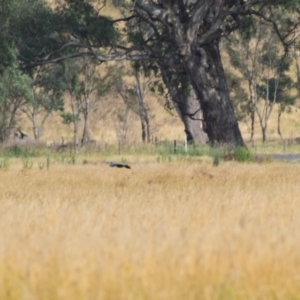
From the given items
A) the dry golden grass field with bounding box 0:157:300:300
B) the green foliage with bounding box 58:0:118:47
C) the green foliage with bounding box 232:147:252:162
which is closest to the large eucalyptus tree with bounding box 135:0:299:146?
the green foliage with bounding box 58:0:118:47

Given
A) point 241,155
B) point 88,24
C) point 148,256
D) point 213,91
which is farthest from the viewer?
point 88,24

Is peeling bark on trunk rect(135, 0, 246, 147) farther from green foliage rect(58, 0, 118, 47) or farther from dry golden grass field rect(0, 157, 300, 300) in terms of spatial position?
dry golden grass field rect(0, 157, 300, 300)

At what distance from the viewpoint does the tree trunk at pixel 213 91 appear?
37000 mm

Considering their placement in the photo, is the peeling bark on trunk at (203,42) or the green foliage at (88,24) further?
the green foliage at (88,24)

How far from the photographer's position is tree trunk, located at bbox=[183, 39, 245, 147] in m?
37.0

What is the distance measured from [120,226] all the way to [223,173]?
14.2m

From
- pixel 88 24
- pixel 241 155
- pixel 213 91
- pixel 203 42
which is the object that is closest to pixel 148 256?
pixel 241 155

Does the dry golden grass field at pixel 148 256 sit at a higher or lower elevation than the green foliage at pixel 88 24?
lower

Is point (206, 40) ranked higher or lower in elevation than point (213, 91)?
higher

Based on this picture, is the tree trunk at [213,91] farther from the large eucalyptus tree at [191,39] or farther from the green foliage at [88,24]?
the green foliage at [88,24]

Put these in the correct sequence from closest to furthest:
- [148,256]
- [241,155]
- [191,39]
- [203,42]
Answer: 1. [148,256]
2. [241,155]
3. [191,39]
4. [203,42]

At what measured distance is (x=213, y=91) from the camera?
37906 millimetres

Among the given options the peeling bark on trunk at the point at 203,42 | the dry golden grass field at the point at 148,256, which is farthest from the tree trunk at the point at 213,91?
the dry golden grass field at the point at 148,256

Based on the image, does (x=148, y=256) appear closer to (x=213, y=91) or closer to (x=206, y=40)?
(x=206, y=40)
